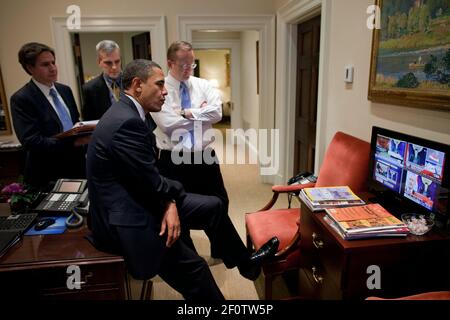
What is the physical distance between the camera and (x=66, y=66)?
11.6 feet

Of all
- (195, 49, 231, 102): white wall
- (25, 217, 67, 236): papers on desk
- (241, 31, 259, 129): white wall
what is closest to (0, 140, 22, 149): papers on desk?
(25, 217, 67, 236): papers on desk

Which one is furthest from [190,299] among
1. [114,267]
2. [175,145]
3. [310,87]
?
[310,87]

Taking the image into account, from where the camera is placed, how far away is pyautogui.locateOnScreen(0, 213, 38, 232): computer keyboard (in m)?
1.59

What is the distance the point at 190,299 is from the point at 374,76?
161cm

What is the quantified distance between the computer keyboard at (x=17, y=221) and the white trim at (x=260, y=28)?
2.66 meters

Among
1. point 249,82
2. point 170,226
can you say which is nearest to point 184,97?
point 170,226

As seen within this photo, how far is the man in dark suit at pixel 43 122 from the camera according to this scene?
1.96m

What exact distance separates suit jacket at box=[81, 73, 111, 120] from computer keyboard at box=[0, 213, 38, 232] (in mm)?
964

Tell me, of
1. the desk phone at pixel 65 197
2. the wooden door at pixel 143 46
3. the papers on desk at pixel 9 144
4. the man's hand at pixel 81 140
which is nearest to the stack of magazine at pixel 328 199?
the desk phone at pixel 65 197

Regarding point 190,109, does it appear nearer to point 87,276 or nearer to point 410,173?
point 87,276

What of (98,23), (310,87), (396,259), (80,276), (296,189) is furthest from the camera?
(98,23)

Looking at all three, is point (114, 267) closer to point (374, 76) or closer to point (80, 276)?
point (80, 276)

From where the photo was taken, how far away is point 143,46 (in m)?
3.90

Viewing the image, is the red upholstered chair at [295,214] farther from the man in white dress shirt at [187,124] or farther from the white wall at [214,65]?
the white wall at [214,65]
